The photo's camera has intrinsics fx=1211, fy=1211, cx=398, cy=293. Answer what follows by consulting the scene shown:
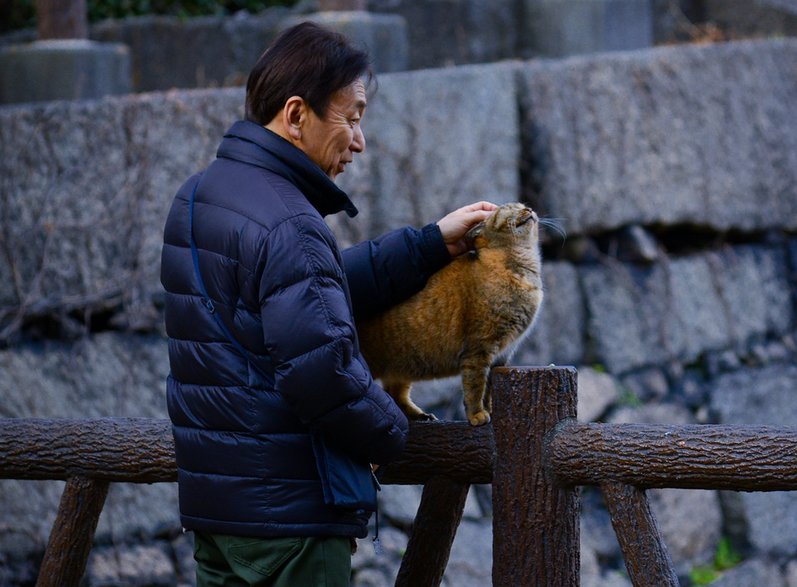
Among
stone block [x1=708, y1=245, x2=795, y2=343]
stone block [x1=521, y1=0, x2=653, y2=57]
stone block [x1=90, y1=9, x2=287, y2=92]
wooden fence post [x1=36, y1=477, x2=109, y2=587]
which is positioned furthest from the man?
stone block [x1=708, y1=245, x2=795, y2=343]

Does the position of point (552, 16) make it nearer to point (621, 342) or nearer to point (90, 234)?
point (621, 342)

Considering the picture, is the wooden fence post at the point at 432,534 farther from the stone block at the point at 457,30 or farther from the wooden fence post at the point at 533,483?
the stone block at the point at 457,30

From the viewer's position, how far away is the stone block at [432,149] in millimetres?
5469

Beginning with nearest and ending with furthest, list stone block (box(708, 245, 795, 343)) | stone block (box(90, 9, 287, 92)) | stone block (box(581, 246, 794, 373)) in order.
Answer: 1. stone block (box(581, 246, 794, 373))
2. stone block (box(90, 9, 287, 92))
3. stone block (box(708, 245, 795, 343))

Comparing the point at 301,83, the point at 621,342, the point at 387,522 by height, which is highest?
the point at 301,83

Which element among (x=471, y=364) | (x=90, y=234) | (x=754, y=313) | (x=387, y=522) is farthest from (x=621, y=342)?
(x=471, y=364)

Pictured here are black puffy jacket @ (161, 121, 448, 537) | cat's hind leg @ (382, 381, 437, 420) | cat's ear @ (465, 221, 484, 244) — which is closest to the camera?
black puffy jacket @ (161, 121, 448, 537)

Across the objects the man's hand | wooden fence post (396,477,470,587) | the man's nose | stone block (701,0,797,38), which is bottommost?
wooden fence post (396,477,470,587)

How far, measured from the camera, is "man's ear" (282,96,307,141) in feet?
8.13

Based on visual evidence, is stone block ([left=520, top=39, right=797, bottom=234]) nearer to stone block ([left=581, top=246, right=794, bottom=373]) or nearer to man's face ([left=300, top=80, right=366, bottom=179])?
stone block ([left=581, top=246, right=794, bottom=373])

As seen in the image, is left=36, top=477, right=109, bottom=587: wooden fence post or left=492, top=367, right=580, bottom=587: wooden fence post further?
left=36, top=477, right=109, bottom=587: wooden fence post

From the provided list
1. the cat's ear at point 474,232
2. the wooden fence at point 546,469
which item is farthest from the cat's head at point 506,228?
the wooden fence at point 546,469

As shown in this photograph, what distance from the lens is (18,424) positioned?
3.35 m

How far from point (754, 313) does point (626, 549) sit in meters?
4.47
